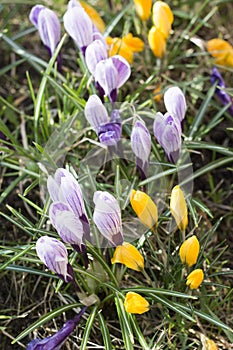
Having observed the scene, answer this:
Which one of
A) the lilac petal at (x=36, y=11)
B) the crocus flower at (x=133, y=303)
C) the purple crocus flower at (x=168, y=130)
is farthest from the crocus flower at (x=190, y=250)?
the lilac petal at (x=36, y=11)

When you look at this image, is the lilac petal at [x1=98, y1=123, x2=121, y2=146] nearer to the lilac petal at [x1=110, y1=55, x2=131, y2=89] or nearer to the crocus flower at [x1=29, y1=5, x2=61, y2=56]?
the lilac petal at [x1=110, y1=55, x2=131, y2=89]

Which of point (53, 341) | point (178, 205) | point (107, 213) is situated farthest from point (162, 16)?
point (53, 341)

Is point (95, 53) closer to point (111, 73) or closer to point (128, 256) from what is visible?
point (111, 73)

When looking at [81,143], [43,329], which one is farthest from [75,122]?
[43,329]

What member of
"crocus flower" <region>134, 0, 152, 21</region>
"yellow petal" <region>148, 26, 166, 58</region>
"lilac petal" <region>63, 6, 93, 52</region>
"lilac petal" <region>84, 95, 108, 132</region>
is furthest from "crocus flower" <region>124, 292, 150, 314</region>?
"crocus flower" <region>134, 0, 152, 21</region>

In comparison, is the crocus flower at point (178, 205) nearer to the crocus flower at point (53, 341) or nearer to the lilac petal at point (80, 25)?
the crocus flower at point (53, 341)
